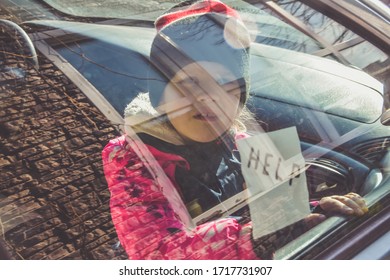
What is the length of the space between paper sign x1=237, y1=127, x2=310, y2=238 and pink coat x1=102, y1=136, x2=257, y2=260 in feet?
0.37


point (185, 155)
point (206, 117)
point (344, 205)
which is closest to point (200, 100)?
point (206, 117)

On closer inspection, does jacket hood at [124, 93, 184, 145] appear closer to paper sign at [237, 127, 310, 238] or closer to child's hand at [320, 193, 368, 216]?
paper sign at [237, 127, 310, 238]

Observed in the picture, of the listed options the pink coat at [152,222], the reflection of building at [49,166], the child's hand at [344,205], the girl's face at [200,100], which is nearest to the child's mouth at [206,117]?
the girl's face at [200,100]

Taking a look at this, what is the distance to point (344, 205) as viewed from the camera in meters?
1.66

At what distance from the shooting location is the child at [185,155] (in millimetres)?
1388

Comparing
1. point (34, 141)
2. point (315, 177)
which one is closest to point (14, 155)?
point (34, 141)

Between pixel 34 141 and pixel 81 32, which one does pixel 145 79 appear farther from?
pixel 34 141

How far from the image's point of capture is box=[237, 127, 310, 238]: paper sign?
5.12 feet

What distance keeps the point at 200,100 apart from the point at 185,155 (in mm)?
171

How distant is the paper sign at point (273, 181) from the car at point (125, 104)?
54mm

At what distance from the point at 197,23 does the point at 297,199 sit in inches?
25.7

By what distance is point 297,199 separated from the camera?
1658 mm

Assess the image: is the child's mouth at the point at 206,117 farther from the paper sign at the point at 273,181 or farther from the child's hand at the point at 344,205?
the child's hand at the point at 344,205

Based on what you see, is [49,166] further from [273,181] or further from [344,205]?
[344,205]
